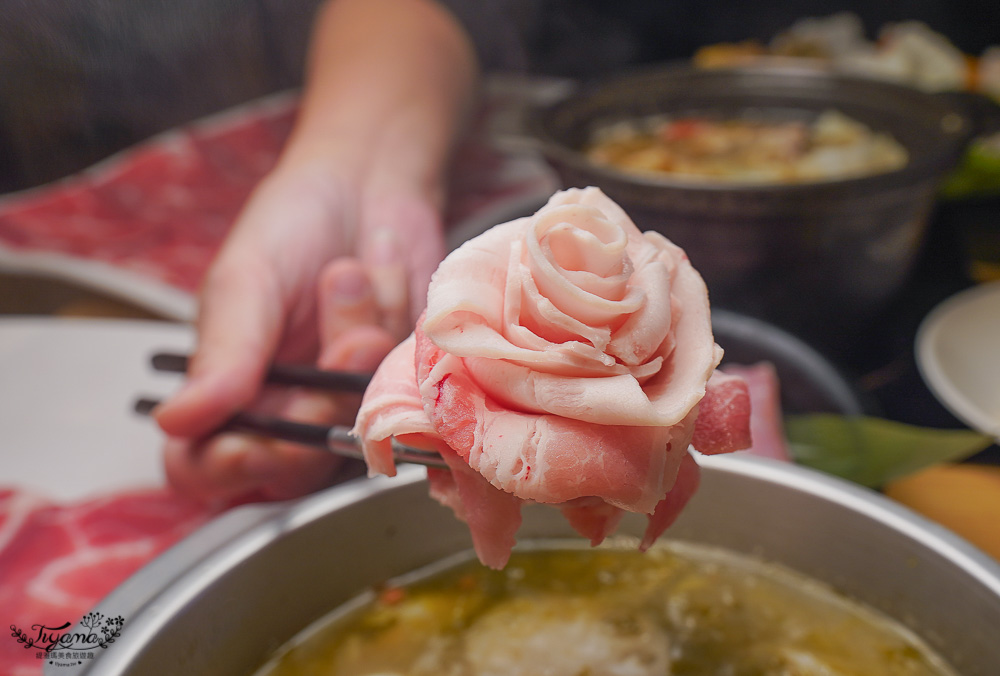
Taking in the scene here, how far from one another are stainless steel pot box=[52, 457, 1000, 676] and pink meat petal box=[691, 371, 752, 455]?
1.18ft

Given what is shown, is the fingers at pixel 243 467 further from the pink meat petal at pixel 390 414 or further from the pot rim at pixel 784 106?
the pot rim at pixel 784 106

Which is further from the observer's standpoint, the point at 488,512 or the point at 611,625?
the point at 611,625

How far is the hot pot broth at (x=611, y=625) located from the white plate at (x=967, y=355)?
0.86 m

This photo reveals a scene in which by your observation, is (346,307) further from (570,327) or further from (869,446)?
(869,446)

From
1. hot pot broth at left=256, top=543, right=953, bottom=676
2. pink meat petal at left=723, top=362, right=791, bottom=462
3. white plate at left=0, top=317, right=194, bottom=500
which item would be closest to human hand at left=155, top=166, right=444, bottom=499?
white plate at left=0, top=317, right=194, bottom=500

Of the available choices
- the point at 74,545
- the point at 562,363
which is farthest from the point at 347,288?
the point at 562,363

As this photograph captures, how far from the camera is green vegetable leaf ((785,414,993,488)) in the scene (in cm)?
132

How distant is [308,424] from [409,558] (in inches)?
11.5

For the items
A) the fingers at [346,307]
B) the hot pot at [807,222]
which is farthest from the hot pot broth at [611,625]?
the hot pot at [807,222]

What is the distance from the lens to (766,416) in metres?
1.39

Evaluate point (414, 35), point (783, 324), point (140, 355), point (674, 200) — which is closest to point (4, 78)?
point (140, 355)

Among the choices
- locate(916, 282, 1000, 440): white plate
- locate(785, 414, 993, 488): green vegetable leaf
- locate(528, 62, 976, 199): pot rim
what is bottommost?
locate(916, 282, 1000, 440): white plate

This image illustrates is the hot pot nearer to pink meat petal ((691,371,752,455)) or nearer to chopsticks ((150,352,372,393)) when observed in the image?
chopsticks ((150,352,372,393))

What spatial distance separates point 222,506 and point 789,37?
11.8 ft
